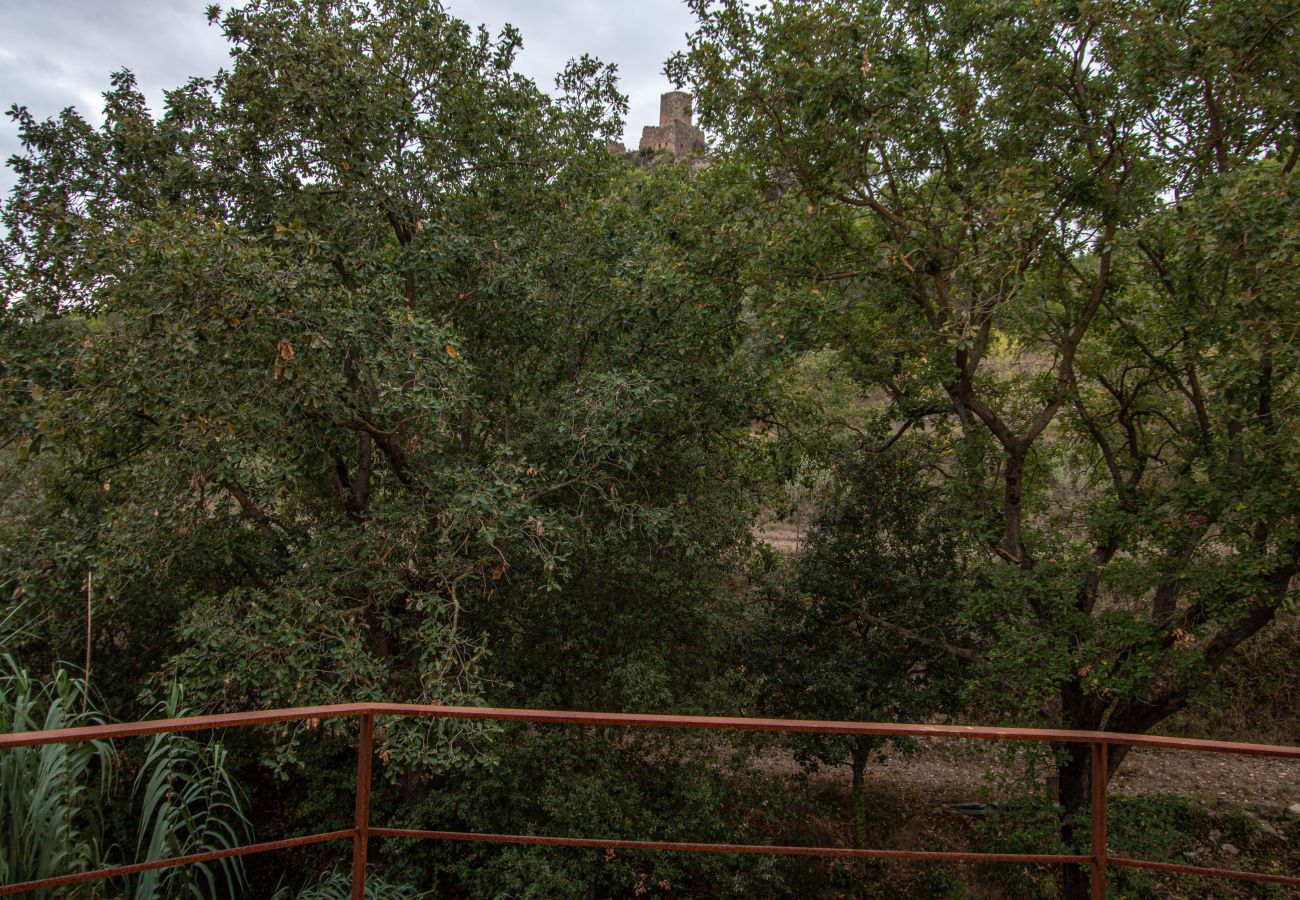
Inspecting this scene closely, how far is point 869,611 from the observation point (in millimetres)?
7918

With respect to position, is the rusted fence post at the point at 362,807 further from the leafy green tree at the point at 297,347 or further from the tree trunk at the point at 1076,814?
the tree trunk at the point at 1076,814

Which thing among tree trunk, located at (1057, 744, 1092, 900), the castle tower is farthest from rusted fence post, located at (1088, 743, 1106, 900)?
the castle tower

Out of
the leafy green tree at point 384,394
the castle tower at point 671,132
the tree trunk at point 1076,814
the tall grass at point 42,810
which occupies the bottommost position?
the tree trunk at point 1076,814

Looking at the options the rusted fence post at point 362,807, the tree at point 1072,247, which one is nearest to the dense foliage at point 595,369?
the tree at point 1072,247

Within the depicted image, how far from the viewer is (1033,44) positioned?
5469 mm

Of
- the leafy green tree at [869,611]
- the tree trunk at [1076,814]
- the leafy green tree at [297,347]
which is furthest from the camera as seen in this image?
the leafy green tree at [869,611]

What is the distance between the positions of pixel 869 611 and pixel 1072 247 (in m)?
3.72

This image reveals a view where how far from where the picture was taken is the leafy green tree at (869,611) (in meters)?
7.59

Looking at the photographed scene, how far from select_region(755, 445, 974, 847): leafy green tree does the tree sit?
105 centimetres

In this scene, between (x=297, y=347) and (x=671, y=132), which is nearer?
(x=297, y=347)

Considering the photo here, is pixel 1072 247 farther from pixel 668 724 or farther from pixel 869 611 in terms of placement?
pixel 668 724

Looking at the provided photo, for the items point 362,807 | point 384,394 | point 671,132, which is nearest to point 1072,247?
point 384,394

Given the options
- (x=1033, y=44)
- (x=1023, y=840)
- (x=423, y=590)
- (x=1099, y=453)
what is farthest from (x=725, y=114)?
(x=1023, y=840)

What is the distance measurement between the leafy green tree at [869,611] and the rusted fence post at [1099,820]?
548 cm
